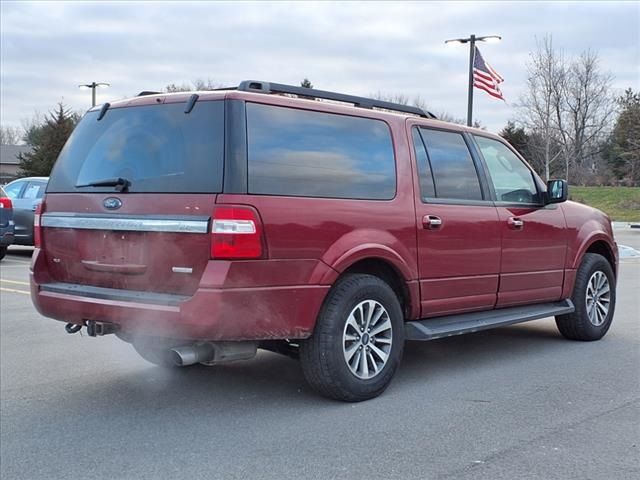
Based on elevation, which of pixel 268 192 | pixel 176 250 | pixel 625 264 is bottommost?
pixel 625 264

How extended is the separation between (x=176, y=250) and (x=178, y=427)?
3.53 feet

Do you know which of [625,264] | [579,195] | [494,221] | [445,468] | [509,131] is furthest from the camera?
[509,131]

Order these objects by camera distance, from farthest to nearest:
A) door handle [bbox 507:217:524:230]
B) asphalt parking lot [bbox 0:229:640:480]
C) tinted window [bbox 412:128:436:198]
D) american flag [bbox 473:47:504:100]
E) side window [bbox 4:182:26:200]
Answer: american flag [bbox 473:47:504:100], side window [bbox 4:182:26:200], door handle [bbox 507:217:524:230], tinted window [bbox 412:128:436:198], asphalt parking lot [bbox 0:229:640:480]

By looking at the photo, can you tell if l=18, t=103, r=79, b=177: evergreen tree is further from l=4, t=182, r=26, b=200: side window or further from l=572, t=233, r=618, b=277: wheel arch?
l=572, t=233, r=618, b=277: wheel arch

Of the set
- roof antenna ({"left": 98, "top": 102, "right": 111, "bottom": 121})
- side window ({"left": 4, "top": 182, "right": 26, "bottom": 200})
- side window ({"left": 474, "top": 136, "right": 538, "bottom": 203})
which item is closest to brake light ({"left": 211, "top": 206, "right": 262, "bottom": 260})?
roof antenna ({"left": 98, "top": 102, "right": 111, "bottom": 121})

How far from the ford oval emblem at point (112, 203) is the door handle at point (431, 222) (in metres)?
2.13

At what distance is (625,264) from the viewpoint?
15516 millimetres

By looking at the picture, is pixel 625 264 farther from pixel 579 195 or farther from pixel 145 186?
pixel 579 195

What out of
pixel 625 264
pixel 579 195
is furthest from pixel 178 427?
pixel 579 195

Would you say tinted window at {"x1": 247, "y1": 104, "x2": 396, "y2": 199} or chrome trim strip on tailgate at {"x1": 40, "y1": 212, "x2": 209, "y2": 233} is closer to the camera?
chrome trim strip on tailgate at {"x1": 40, "y1": 212, "x2": 209, "y2": 233}

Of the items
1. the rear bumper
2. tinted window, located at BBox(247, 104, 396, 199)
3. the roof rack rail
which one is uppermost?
the roof rack rail

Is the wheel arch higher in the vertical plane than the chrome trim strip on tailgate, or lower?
lower

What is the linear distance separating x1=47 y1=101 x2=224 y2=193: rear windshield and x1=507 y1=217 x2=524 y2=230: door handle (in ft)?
9.09

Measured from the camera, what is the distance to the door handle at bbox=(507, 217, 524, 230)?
6.18 meters
